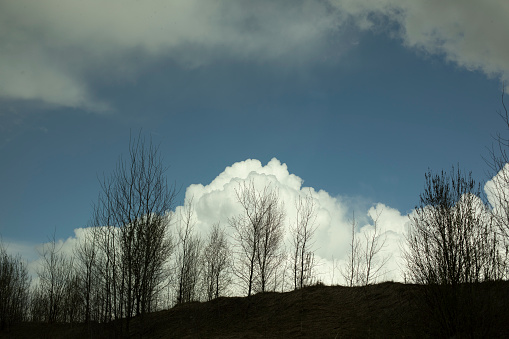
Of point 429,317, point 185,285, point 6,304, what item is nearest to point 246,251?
point 185,285

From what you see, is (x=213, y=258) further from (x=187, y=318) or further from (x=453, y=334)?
(x=453, y=334)

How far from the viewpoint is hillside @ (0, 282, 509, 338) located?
34.7ft

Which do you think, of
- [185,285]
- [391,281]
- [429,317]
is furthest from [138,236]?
[185,285]

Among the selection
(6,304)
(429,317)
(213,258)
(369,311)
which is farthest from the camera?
(213,258)

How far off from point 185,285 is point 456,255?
23220 millimetres

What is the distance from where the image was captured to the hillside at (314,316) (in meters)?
10.6

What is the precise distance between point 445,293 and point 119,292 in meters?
12.9

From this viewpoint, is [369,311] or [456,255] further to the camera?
[369,311]

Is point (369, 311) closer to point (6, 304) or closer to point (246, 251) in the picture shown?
point (246, 251)

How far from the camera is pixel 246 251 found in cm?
2191

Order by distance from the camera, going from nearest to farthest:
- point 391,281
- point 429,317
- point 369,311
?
point 429,317, point 369,311, point 391,281

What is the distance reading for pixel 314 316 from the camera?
1641 cm

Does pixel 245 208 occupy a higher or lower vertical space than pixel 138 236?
higher

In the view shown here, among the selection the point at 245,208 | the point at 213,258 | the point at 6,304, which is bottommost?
the point at 6,304
